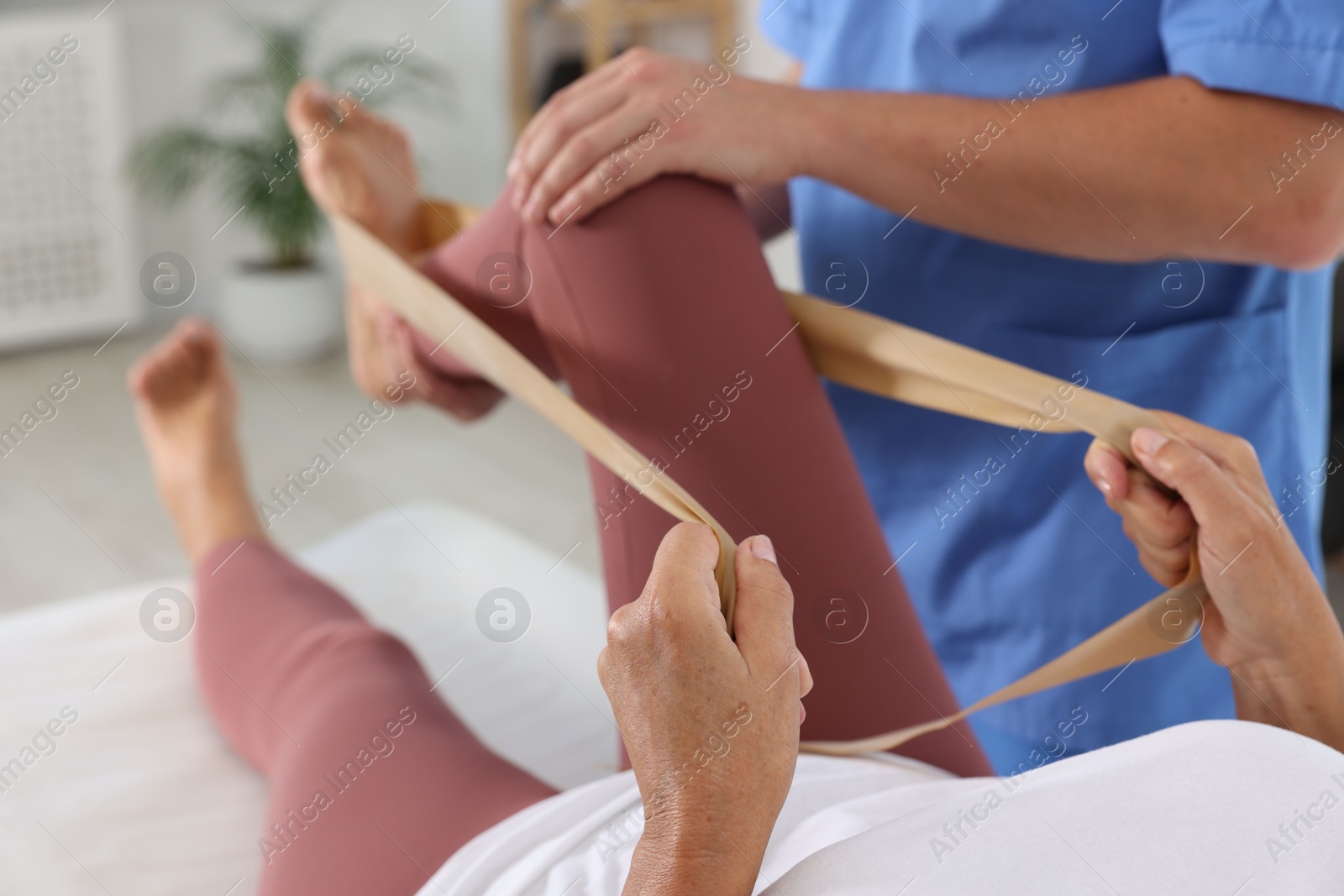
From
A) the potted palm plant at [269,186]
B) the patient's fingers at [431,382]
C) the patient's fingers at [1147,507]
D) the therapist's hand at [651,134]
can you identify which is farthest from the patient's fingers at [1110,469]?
the potted palm plant at [269,186]

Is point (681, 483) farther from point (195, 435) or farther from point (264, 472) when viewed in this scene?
point (264, 472)

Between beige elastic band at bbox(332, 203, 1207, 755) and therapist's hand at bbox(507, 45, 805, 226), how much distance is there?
0.30 ft

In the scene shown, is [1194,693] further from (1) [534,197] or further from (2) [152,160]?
(2) [152,160]

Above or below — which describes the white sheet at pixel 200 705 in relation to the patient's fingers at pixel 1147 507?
below

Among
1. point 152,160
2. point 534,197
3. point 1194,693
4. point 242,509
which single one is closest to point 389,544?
point 242,509

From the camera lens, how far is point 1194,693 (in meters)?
0.82

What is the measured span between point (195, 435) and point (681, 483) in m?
0.72

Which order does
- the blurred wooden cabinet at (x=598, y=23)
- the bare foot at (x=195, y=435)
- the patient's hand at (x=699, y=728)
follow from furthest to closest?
the blurred wooden cabinet at (x=598, y=23) → the bare foot at (x=195, y=435) → the patient's hand at (x=699, y=728)

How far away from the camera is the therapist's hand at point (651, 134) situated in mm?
700

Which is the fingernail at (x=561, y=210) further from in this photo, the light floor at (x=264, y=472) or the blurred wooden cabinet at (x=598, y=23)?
the blurred wooden cabinet at (x=598, y=23)

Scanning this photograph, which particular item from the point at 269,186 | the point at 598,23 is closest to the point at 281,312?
the point at 269,186

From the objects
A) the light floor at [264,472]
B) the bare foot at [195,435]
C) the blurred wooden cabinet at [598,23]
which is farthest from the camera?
the blurred wooden cabinet at [598,23]

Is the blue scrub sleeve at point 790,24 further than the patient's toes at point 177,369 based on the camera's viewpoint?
No

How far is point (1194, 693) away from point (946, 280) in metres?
0.33
